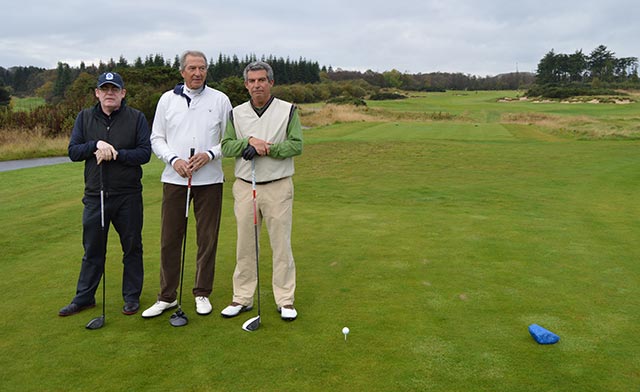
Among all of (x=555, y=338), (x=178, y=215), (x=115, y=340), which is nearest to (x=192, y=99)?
(x=178, y=215)

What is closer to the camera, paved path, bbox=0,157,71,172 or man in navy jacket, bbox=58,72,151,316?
man in navy jacket, bbox=58,72,151,316

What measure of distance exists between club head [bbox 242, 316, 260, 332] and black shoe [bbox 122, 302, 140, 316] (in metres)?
1.11

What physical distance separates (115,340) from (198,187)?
4.75ft

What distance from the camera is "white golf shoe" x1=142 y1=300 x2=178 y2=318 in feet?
14.8

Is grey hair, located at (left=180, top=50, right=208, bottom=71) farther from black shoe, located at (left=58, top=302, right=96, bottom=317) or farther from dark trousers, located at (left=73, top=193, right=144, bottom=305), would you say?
black shoe, located at (left=58, top=302, right=96, bottom=317)

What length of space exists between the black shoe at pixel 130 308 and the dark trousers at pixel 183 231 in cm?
23

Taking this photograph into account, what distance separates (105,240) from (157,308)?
0.81m

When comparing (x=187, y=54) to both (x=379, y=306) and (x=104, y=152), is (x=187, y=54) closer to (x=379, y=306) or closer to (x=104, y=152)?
(x=104, y=152)

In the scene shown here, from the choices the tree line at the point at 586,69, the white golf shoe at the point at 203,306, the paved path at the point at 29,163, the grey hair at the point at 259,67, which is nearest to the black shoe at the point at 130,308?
the white golf shoe at the point at 203,306

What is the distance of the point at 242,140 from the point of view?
4.29 meters

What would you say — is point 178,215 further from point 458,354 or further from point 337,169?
point 337,169

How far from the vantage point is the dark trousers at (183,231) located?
467cm

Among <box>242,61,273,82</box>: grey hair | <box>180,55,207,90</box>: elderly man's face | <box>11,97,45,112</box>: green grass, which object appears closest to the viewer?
<box>242,61,273,82</box>: grey hair

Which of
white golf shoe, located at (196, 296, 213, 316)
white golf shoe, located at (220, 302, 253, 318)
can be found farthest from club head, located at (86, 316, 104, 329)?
white golf shoe, located at (220, 302, 253, 318)
